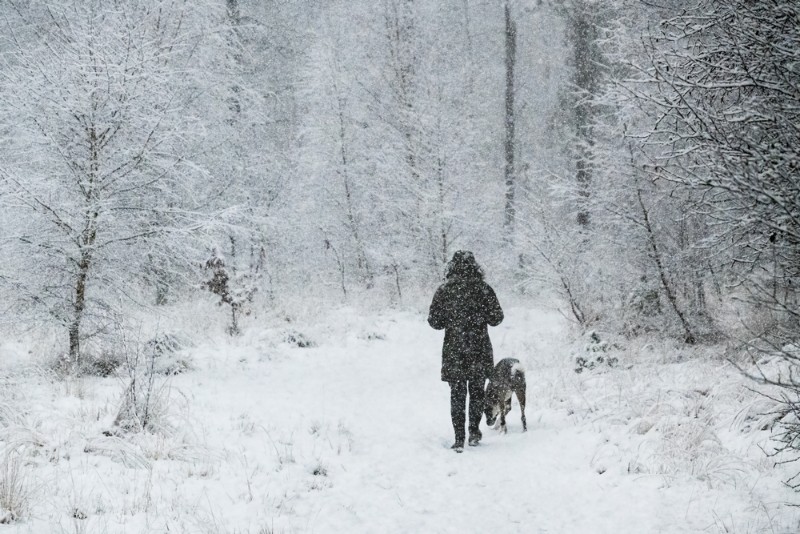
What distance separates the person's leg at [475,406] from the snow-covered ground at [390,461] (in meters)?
0.18

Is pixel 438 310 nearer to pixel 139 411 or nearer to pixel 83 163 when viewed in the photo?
pixel 139 411

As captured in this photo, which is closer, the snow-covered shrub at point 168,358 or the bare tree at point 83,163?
the bare tree at point 83,163

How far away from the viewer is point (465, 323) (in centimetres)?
564

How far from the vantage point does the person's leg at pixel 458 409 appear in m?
5.46

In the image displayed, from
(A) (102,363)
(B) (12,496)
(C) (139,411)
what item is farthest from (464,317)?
(A) (102,363)

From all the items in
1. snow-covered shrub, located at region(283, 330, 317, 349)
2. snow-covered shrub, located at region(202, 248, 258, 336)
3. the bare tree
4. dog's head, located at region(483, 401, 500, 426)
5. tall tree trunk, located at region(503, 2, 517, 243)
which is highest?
tall tree trunk, located at region(503, 2, 517, 243)

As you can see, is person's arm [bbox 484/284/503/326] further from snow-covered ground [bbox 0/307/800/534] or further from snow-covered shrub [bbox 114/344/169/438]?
snow-covered shrub [bbox 114/344/169/438]

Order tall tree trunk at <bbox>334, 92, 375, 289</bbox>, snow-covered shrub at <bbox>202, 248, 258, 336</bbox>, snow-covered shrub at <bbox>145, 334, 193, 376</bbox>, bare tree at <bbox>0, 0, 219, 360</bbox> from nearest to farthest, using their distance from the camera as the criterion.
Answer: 1. bare tree at <bbox>0, 0, 219, 360</bbox>
2. snow-covered shrub at <bbox>145, 334, 193, 376</bbox>
3. snow-covered shrub at <bbox>202, 248, 258, 336</bbox>
4. tall tree trunk at <bbox>334, 92, 375, 289</bbox>

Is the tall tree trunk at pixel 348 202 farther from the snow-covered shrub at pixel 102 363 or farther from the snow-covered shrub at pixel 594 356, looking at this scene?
the snow-covered shrub at pixel 102 363

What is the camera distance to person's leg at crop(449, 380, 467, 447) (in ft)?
17.9

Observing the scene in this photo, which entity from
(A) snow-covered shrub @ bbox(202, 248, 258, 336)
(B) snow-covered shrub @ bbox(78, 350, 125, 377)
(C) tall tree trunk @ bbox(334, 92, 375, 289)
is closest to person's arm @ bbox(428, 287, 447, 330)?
(B) snow-covered shrub @ bbox(78, 350, 125, 377)

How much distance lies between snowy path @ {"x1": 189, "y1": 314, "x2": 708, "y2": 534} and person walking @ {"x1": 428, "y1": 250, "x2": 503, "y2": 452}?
584mm

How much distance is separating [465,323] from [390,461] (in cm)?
167

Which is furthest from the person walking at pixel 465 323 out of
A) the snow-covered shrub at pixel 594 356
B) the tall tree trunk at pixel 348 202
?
the tall tree trunk at pixel 348 202
